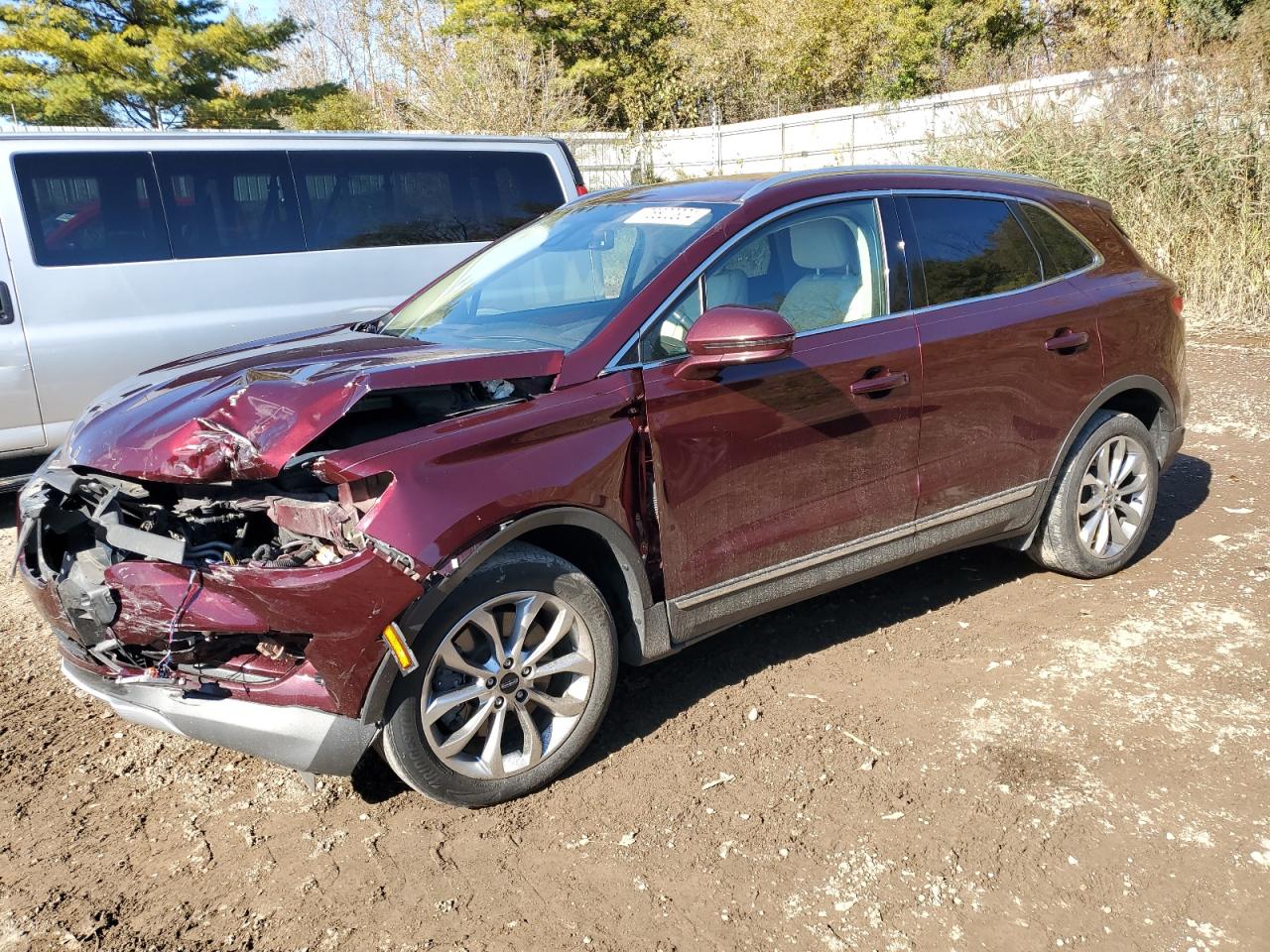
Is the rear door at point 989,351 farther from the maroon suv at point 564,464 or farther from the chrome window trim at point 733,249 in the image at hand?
the chrome window trim at point 733,249

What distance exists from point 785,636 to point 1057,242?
2.12 m

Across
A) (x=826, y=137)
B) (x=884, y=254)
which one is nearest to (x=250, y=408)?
(x=884, y=254)

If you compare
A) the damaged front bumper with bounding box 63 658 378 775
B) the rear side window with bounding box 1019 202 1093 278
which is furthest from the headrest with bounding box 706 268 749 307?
the damaged front bumper with bounding box 63 658 378 775

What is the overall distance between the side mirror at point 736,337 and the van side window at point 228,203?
433 centimetres

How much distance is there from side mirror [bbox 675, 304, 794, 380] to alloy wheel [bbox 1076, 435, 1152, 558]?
2132 millimetres

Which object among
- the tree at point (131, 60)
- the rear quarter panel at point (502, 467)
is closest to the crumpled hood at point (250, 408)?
the rear quarter panel at point (502, 467)

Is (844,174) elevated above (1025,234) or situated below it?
above

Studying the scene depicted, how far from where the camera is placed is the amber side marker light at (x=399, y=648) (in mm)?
2691

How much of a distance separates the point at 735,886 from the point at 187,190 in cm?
545

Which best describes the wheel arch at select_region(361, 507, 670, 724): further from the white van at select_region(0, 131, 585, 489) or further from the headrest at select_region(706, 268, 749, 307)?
the white van at select_region(0, 131, 585, 489)

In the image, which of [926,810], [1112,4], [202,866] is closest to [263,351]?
[202,866]

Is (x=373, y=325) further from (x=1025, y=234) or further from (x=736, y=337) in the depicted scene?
(x=1025, y=234)

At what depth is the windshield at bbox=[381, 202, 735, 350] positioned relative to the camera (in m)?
3.41

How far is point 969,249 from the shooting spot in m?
4.10
